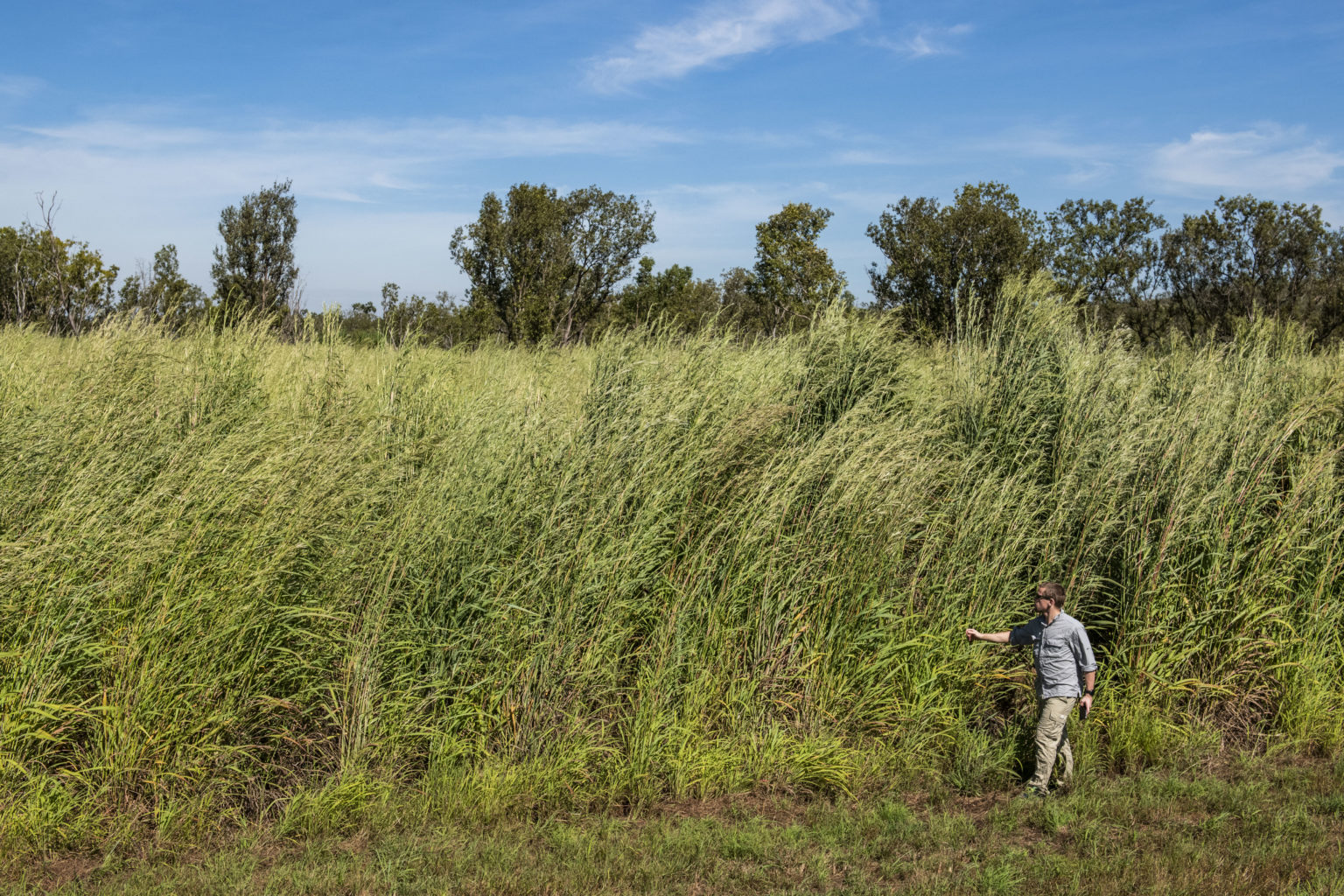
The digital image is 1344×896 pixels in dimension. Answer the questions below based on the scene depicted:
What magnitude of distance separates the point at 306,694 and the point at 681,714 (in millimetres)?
2320

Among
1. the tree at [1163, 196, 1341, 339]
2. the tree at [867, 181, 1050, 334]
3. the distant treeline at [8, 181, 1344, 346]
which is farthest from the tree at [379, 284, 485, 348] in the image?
the tree at [1163, 196, 1341, 339]

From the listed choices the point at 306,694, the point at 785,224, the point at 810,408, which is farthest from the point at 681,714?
the point at 785,224

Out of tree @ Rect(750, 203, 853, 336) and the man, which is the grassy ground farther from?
tree @ Rect(750, 203, 853, 336)

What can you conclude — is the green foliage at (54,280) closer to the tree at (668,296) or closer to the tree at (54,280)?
the tree at (54,280)

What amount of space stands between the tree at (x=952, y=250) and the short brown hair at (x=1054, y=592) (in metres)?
22.3

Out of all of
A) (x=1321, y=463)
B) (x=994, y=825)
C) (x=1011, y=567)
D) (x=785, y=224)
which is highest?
(x=785, y=224)

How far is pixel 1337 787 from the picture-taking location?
18.7 ft

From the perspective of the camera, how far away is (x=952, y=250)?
2808cm

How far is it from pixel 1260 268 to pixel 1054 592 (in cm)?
3521

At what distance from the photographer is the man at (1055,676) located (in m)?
5.71

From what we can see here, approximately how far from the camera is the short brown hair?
5.87 m

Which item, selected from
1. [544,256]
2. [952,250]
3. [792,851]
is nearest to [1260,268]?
[952,250]

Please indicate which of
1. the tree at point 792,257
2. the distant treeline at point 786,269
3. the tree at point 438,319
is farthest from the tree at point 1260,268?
the tree at point 438,319

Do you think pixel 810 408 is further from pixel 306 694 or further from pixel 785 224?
pixel 785 224
